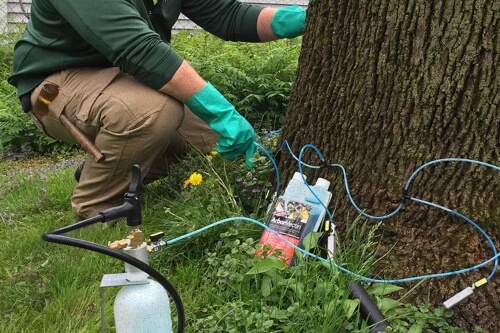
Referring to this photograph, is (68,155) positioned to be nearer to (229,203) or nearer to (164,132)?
(164,132)

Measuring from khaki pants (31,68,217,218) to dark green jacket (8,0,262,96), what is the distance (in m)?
0.09

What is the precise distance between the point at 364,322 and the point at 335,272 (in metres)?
0.19

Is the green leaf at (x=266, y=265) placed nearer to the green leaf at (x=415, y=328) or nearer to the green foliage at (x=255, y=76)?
the green leaf at (x=415, y=328)

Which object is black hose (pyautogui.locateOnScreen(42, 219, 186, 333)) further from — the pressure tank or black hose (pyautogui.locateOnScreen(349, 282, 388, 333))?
black hose (pyautogui.locateOnScreen(349, 282, 388, 333))

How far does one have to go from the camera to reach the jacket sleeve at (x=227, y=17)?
3240mm

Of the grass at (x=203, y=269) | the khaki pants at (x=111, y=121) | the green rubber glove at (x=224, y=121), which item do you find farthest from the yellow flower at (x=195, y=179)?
the khaki pants at (x=111, y=121)

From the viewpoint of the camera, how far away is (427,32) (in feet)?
6.07

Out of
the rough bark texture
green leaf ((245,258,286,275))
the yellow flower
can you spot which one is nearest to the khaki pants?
the yellow flower

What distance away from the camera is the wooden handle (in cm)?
271

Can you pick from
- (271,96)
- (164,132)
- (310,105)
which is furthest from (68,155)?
(310,105)

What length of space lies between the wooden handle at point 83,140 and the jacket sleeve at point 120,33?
42cm

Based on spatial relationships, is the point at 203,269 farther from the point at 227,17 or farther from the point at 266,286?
the point at 227,17

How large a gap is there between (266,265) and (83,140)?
4.02 ft

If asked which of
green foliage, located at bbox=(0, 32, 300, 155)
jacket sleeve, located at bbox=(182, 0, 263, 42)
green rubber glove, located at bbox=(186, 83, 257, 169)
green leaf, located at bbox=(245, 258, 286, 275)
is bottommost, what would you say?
green foliage, located at bbox=(0, 32, 300, 155)
